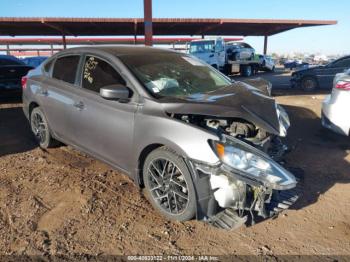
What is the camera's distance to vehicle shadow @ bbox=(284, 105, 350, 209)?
4.00 meters

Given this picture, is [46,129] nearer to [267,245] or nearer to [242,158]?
[242,158]

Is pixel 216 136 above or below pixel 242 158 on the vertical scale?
above

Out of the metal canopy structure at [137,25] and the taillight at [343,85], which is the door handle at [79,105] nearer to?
the taillight at [343,85]

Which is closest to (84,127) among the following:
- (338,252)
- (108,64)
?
(108,64)

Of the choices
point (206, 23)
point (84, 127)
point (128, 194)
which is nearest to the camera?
point (128, 194)

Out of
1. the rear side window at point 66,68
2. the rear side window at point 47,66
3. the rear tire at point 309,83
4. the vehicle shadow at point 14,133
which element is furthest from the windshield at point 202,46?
the rear side window at point 66,68

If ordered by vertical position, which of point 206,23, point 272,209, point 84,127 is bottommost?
point 272,209

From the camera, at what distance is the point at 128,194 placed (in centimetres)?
384

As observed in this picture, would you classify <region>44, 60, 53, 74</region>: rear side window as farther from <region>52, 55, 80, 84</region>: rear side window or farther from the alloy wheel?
the alloy wheel

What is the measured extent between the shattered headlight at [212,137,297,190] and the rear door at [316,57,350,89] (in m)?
11.1

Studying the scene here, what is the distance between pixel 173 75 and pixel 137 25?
883 inches

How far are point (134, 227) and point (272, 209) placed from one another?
1.29 meters

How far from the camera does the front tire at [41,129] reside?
511 centimetres

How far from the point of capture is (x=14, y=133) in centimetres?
631
